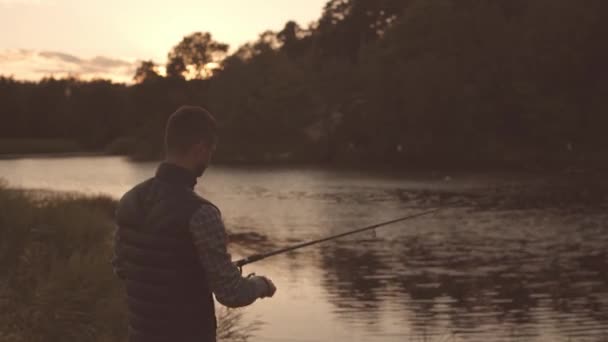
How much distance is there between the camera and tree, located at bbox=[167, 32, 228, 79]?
302ft

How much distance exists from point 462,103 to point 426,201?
27619mm

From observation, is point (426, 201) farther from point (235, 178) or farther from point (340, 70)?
point (340, 70)

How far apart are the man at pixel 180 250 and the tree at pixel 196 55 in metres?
89.3

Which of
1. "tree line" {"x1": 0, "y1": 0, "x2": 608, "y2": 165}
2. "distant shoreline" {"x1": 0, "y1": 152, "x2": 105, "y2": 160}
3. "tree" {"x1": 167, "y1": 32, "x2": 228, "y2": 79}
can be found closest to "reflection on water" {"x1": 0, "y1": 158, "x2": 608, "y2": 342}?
"tree line" {"x1": 0, "y1": 0, "x2": 608, "y2": 165}

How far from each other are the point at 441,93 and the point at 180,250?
191ft

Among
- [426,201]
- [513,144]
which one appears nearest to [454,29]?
[513,144]

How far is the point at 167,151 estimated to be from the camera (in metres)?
3.92

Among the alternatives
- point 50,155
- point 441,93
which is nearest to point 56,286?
point 441,93

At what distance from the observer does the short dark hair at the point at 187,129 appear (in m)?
3.86

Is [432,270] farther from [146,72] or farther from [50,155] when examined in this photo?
[50,155]

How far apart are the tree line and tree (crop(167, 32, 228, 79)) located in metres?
11.2

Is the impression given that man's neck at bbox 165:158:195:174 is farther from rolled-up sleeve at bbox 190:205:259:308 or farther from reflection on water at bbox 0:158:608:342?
reflection on water at bbox 0:158:608:342

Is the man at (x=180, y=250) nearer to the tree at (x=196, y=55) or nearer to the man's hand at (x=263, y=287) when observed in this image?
the man's hand at (x=263, y=287)

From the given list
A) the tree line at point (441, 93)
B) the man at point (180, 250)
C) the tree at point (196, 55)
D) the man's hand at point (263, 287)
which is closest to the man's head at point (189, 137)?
the man at point (180, 250)
